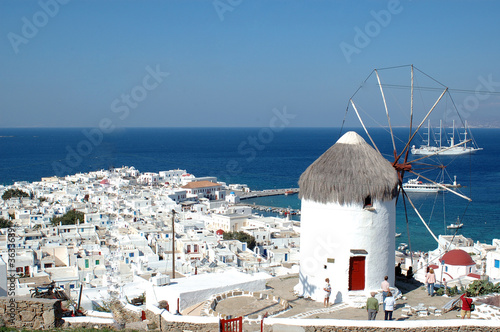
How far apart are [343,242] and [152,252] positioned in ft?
66.7

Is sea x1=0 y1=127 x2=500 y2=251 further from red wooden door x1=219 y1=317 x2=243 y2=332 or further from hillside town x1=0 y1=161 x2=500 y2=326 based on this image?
red wooden door x1=219 y1=317 x2=243 y2=332

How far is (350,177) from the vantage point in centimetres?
948

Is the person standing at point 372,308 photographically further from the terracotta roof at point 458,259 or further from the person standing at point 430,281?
the terracotta roof at point 458,259

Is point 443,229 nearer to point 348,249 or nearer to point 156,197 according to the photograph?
point 156,197

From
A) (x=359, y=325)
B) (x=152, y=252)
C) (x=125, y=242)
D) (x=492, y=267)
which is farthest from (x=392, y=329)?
(x=125, y=242)

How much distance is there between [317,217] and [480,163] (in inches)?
4119

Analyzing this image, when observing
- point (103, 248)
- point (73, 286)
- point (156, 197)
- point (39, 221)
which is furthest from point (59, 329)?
point (156, 197)

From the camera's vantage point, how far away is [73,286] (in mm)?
21156

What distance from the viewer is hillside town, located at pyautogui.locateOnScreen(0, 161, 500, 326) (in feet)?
36.1

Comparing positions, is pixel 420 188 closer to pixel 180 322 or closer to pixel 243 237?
pixel 243 237

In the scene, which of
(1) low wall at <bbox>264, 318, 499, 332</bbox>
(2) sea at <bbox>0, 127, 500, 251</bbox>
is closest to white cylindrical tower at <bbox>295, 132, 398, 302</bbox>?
(1) low wall at <bbox>264, 318, 499, 332</bbox>

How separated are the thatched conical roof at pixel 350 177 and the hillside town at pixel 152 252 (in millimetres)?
1116

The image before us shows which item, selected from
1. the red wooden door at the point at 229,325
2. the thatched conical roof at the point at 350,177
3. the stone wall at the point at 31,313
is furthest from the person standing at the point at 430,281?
the stone wall at the point at 31,313

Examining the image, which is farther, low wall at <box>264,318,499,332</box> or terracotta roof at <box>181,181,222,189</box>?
terracotta roof at <box>181,181,222,189</box>
